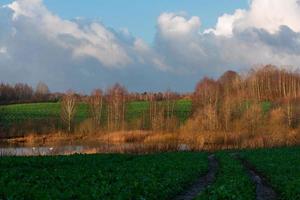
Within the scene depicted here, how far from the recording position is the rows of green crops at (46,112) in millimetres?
101750

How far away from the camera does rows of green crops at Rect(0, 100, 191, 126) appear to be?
102 meters

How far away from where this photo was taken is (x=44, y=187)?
75.3 feet

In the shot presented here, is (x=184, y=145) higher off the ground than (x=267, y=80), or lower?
lower

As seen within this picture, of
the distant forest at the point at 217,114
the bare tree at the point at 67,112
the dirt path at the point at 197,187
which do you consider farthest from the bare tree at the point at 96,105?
the dirt path at the point at 197,187

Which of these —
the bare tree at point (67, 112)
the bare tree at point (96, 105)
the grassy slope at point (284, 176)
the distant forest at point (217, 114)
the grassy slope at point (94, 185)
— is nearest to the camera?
the grassy slope at point (94, 185)

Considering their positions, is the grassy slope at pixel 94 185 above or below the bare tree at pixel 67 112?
below

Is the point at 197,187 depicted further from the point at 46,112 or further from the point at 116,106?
the point at 46,112

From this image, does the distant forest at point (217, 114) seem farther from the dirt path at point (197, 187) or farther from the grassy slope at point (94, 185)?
the grassy slope at point (94, 185)

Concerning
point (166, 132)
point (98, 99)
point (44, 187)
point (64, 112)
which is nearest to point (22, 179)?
point (44, 187)

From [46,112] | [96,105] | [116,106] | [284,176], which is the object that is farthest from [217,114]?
[284,176]

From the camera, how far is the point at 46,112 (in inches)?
4481

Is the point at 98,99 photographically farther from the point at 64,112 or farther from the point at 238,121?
the point at 238,121

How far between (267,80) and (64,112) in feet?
203

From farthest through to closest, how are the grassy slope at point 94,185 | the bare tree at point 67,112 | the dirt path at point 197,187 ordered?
the bare tree at point 67,112 → the dirt path at point 197,187 → the grassy slope at point 94,185
